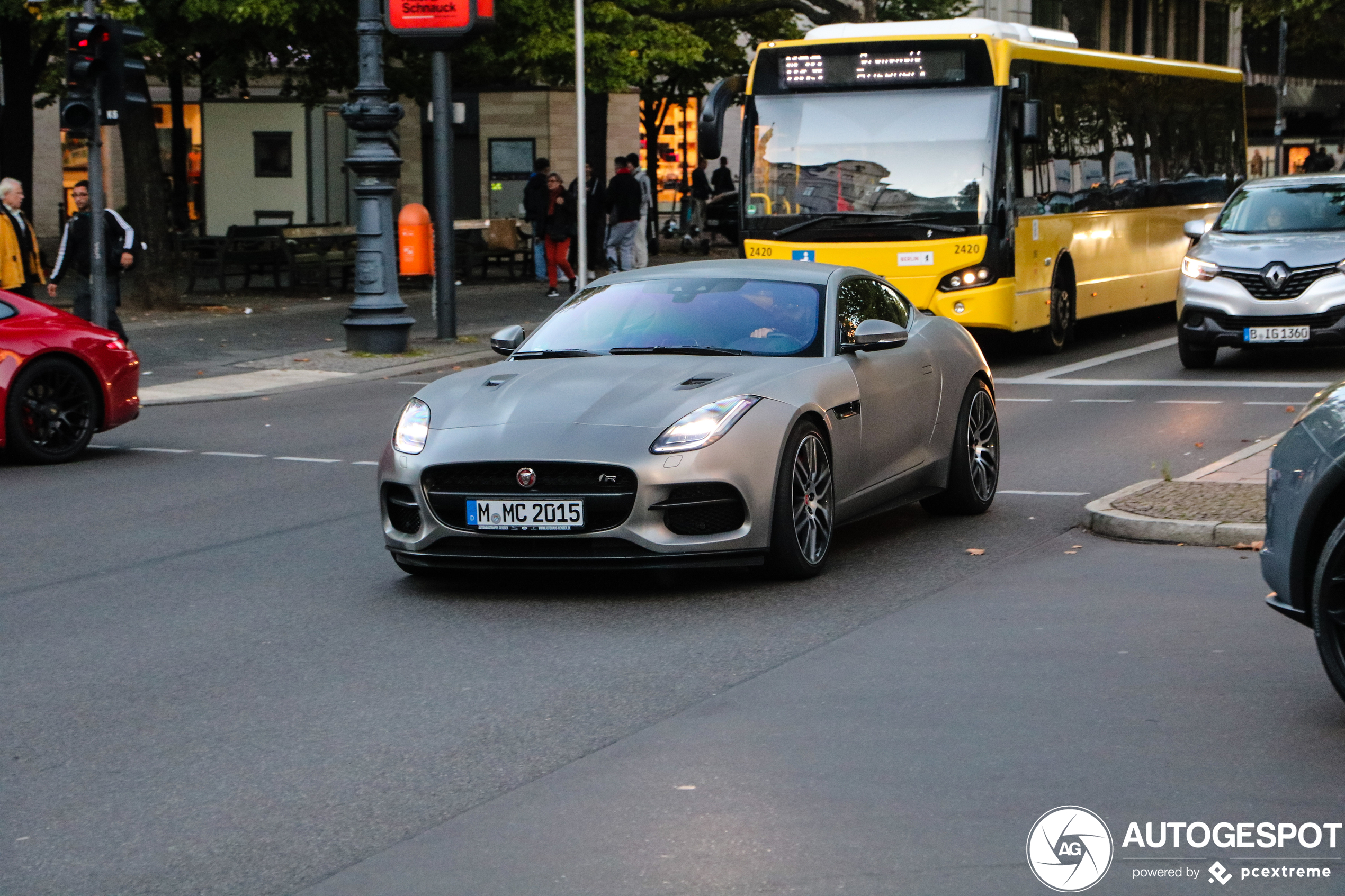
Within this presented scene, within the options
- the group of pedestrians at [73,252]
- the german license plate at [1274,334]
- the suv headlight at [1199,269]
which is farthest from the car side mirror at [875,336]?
the group of pedestrians at [73,252]

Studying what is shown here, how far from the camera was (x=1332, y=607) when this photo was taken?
18.7ft

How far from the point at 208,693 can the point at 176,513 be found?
438 centimetres

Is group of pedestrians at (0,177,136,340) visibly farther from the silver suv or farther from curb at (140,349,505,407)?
the silver suv

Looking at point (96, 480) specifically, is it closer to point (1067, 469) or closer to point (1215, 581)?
point (1067, 469)

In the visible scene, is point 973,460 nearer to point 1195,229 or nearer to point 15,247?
point 1195,229

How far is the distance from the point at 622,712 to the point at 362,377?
1323cm

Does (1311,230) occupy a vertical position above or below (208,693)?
above

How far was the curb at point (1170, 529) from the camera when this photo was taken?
29.3 feet

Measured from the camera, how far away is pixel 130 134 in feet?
82.6

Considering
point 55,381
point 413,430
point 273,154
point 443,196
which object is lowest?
point 55,381

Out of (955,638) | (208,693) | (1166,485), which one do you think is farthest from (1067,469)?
(208,693)

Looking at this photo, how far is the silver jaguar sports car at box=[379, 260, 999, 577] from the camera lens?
7.83m

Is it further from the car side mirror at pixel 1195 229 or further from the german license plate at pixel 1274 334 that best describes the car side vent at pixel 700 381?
the car side mirror at pixel 1195 229

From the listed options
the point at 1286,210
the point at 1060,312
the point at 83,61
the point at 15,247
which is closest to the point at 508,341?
the point at 15,247
